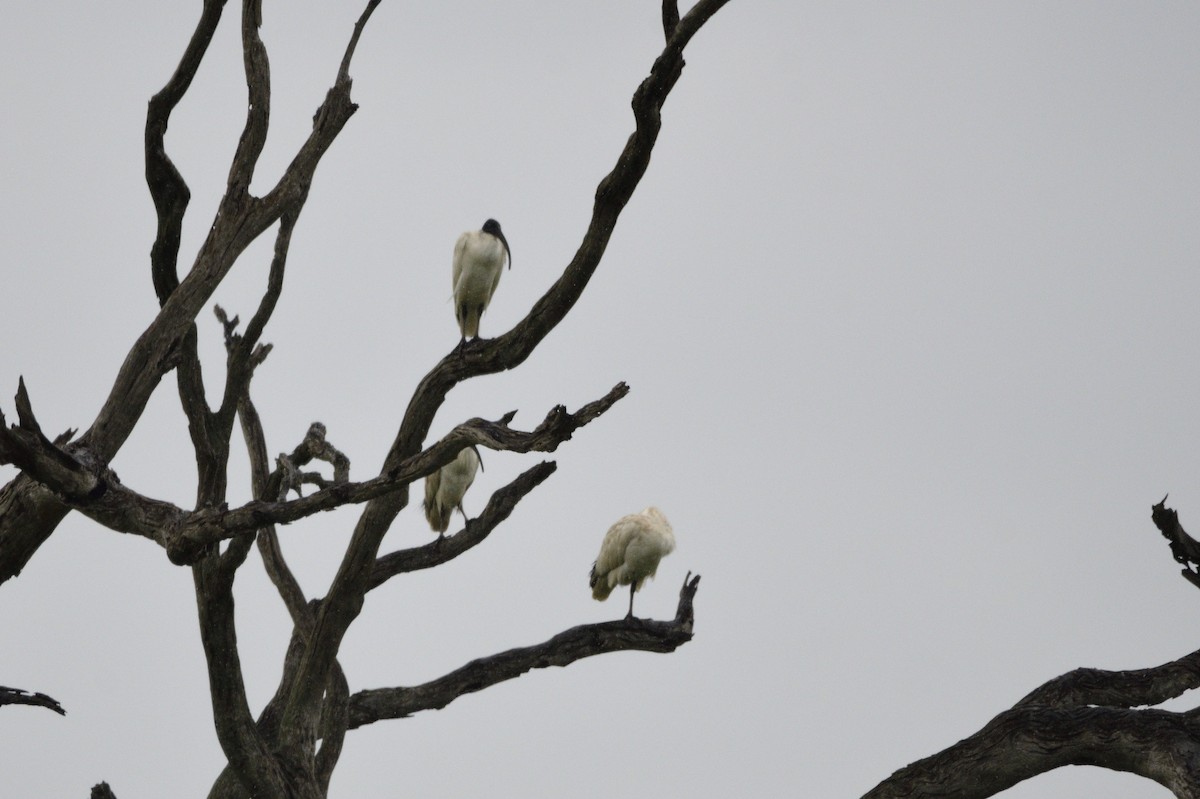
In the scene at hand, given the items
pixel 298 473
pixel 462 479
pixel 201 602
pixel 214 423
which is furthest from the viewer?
pixel 462 479

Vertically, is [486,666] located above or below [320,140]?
below

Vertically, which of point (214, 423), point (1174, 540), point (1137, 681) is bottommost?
point (1137, 681)

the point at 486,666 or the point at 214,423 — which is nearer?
the point at 214,423

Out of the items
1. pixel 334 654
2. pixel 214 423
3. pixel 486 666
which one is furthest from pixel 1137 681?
pixel 214 423

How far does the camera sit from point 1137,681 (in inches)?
219

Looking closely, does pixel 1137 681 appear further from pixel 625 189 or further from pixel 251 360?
pixel 251 360

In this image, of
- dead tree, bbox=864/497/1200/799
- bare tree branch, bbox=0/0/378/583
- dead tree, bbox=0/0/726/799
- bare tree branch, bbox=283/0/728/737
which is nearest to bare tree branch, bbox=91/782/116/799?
dead tree, bbox=0/0/726/799

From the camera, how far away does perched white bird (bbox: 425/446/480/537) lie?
9.92m

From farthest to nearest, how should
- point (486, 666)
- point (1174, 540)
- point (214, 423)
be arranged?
point (486, 666) → point (214, 423) → point (1174, 540)

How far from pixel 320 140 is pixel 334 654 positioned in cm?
272

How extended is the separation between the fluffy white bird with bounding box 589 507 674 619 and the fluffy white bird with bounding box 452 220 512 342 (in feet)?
5.51

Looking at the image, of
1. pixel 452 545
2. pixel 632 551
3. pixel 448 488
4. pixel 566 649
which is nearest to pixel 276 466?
pixel 452 545

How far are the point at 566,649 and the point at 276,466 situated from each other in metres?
2.70

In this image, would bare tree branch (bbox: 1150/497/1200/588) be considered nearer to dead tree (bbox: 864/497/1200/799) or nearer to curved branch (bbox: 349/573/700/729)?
dead tree (bbox: 864/497/1200/799)
